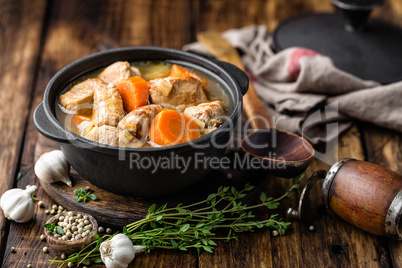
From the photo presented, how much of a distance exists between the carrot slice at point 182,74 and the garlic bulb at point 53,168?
2.45 ft

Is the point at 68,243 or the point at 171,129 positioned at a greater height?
the point at 171,129

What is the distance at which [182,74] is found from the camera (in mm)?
2691

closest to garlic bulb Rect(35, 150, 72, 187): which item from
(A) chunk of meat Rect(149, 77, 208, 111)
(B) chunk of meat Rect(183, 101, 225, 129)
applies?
(A) chunk of meat Rect(149, 77, 208, 111)

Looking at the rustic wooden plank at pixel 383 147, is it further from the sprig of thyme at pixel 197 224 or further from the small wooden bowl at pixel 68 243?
the small wooden bowl at pixel 68 243

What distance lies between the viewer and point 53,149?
9.43 ft

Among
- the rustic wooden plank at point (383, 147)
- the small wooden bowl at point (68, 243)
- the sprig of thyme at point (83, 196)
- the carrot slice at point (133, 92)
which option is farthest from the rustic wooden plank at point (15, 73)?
the rustic wooden plank at point (383, 147)

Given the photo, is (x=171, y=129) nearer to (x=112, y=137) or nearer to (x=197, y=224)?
(x=112, y=137)

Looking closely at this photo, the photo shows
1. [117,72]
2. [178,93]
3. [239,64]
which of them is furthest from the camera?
[239,64]

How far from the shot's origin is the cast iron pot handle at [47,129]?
2188mm

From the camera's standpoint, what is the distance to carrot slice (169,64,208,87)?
2697 millimetres

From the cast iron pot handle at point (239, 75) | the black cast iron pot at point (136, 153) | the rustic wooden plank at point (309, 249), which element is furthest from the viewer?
the cast iron pot handle at point (239, 75)

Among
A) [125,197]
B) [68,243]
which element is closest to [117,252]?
[68,243]

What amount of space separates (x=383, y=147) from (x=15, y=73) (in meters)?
2.62

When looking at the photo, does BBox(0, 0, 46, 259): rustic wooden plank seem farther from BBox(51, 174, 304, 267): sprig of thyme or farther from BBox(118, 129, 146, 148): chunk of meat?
BBox(118, 129, 146, 148): chunk of meat
